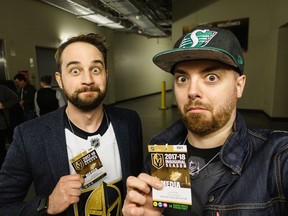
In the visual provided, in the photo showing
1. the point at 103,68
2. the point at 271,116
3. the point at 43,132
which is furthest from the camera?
the point at 271,116

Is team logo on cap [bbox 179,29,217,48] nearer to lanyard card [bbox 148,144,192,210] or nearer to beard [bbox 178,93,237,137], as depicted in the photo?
beard [bbox 178,93,237,137]

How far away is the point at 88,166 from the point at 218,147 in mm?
623

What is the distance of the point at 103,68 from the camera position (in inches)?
52.9

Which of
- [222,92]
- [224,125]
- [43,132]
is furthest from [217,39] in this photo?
[43,132]

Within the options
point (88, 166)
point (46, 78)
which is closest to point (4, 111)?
point (46, 78)

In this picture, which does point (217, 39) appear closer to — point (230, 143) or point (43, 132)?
point (230, 143)

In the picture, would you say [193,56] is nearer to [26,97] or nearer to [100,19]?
[26,97]

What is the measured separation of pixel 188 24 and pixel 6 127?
6405mm

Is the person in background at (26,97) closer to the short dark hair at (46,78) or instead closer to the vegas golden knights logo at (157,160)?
the short dark hair at (46,78)

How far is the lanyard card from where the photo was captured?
74cm

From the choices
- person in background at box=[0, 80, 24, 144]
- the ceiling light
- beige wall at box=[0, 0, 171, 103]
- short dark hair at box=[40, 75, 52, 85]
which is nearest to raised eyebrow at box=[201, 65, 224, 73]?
short dark hair at box=[40, 75, 52, 85]

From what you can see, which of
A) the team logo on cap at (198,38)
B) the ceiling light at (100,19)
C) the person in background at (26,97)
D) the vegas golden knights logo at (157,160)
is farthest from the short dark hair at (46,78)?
the ceiling light at (100,19)

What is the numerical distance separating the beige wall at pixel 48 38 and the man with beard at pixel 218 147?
5.29m

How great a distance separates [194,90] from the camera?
896 mm
